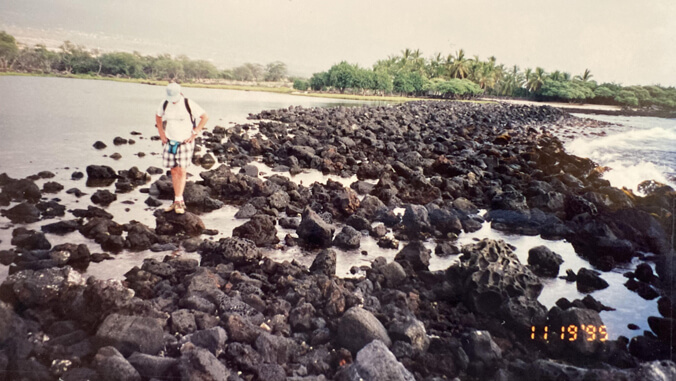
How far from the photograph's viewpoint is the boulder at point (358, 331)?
3301 millimetres

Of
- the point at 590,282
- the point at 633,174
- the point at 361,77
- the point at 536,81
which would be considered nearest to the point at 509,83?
the point at 536,81

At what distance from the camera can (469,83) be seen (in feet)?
196

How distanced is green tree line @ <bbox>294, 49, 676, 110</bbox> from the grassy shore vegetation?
0.06m

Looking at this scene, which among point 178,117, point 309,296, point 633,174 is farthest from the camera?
point 633,174

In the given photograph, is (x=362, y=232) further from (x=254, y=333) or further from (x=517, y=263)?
(x=254, y=333)

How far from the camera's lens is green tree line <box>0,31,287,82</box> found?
263 inches

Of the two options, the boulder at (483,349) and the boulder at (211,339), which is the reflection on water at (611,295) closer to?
the boulder at (483,349)

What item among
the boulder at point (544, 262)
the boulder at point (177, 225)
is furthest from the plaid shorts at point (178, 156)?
the boulder at point (544, 262)

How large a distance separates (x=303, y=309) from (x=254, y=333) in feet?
1.77

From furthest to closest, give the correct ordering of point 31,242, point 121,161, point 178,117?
1. point 121,161
2. point 178,117
3. point 31,242

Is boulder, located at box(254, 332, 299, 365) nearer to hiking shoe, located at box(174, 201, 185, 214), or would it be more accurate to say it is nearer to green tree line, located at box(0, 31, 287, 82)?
hiking shoe, located at box(174, 201, 185, 214)

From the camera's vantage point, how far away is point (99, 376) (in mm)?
2742

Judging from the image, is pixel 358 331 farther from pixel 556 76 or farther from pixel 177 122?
pixel 556 76

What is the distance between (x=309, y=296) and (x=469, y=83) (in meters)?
60.8
